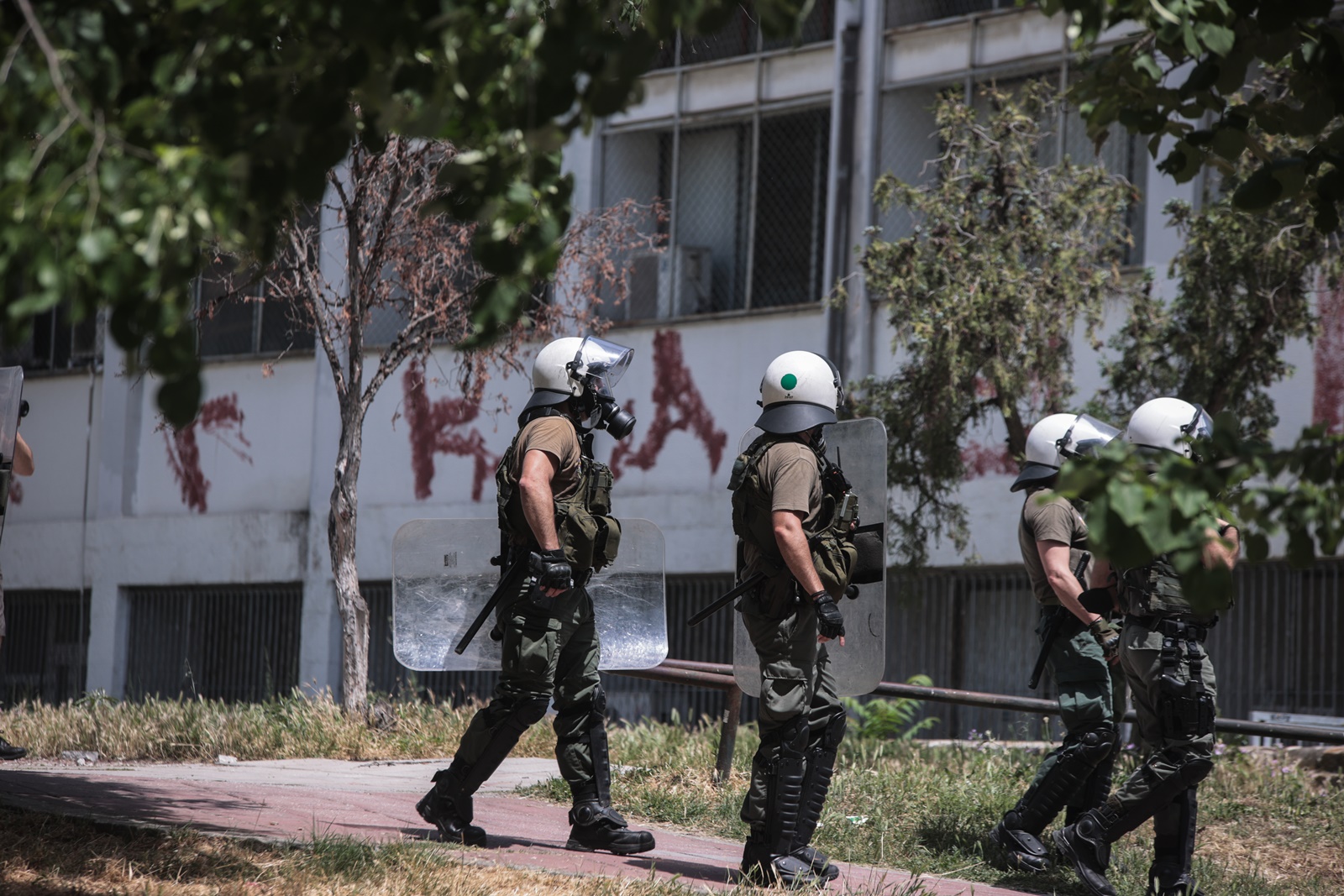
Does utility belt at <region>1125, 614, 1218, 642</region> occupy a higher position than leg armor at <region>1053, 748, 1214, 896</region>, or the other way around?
utility belt at <region>1125, 614, 1218, 642</region>

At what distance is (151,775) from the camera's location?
305 inches

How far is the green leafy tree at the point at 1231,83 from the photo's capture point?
3.66 metres

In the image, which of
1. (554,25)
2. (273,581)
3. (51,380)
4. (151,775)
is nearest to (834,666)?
(151,775)

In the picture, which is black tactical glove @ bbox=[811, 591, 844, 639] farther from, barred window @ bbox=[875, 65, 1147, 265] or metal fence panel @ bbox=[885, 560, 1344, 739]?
barred window @ bbox=[875, 65, 1147, 265]

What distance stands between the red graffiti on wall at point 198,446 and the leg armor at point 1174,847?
48.3ft

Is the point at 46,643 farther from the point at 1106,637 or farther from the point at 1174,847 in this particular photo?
the point at 1174,847

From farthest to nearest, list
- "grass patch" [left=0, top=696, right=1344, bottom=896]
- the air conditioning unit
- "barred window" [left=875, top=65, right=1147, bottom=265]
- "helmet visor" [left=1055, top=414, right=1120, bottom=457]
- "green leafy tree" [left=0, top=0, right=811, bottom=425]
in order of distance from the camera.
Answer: the air conditioning unit
"barred window" [left=875, top=65, right=1147, bottom=265]
"helmet visor" [left=1055, top=414, right=1120, bottom=457]
"grass patch" [left=0, top=696, right=1344, bottom=896]
"green leafy tree" [left=0, top=0, right=811, bottom=425]

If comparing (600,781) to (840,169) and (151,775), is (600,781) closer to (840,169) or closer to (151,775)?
(151,775)

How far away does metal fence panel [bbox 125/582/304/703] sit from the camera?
1866 cm

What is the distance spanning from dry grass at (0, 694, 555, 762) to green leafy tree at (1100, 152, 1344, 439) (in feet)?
15.9

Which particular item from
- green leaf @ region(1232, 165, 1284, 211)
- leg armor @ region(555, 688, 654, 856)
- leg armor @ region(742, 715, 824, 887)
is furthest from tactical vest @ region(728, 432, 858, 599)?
green leaf @ region(1232, 165, 1284, 211)

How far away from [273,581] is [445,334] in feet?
28.4

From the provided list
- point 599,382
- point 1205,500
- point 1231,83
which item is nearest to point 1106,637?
point 599,382

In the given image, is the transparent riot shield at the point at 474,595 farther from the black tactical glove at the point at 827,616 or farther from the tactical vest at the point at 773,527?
the black tactical glove at the point at 827,616
